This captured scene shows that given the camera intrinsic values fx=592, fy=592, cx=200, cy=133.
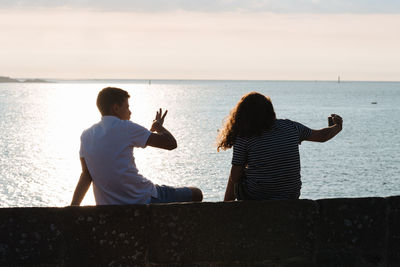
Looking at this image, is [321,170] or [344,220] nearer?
[344,220]

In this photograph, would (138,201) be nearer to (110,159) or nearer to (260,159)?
(110,159)

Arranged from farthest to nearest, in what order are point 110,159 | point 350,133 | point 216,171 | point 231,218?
1. point 350,133
2. point 216,171
3. point 110,159
4. point 231,218

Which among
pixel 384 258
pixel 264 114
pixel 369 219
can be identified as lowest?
pixel 384 258

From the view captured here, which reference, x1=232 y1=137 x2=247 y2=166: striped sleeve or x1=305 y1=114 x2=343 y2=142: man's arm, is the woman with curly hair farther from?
x1=305 y1=114 x2=343 y2=142: man's arm

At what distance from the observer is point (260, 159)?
475 cm

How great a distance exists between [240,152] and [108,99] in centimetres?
114

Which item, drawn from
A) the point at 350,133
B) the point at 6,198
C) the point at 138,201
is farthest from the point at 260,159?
the point at 350,133

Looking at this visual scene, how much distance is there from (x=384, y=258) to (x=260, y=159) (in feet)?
3.93

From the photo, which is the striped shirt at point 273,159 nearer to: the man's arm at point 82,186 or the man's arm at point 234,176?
the man's arm at point 234,176

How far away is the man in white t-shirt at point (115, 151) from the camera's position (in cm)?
456

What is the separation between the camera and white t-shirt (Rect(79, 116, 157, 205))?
14.9 ft

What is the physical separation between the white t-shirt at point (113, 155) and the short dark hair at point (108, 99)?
0.08 metres

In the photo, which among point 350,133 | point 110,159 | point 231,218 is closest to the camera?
point 231,218

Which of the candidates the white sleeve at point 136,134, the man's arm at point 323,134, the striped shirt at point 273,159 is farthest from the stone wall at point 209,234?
the man's arm at point 323,134
